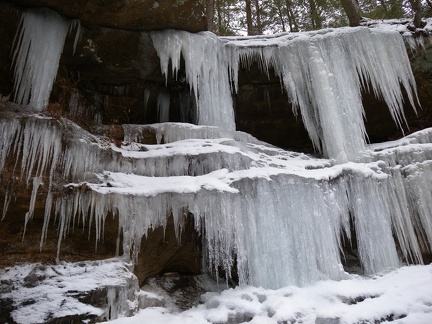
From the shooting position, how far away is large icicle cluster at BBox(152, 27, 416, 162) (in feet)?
23.5

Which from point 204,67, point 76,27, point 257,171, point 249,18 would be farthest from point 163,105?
point 249,18

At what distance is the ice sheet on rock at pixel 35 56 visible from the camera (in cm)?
580

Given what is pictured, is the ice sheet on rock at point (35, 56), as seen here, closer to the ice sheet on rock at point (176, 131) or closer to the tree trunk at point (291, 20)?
the ice sheet on rock at point (176, 131)

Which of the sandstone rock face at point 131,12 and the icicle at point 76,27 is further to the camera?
the icicle at point 76,27

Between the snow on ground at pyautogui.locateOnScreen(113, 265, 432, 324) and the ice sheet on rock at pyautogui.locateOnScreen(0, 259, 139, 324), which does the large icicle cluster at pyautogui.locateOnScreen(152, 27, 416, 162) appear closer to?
the snow on ground at pyautogui.locateOnScreen(113, 265, 432, 324)

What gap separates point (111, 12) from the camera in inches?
244

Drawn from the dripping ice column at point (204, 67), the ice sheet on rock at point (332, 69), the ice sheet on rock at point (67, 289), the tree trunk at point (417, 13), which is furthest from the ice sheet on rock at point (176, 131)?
the tree trunk at point (417, 13)

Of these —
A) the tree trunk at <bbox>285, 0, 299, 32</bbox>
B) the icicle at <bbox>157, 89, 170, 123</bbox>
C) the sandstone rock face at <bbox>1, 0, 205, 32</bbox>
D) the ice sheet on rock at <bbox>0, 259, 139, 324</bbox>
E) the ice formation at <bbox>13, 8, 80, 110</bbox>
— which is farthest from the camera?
the tree trunk at <bbox>285, 0, 299, 32</bbox>

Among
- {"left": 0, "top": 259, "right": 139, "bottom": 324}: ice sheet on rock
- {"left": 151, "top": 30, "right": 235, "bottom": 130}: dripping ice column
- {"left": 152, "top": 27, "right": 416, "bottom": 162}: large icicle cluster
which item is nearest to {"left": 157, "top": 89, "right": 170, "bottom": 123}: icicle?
{"left": 151, "top": 30, "right": 235, "bottom": 130}: dripping ice column

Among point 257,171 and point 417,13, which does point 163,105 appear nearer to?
point 257,171

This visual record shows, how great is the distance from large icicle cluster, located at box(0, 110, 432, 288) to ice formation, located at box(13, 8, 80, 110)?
1327 millimetres

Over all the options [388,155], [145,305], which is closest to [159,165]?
[145,305]

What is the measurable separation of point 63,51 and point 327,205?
5696mm

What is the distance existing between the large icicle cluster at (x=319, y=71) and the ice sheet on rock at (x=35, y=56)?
2.19 metres
